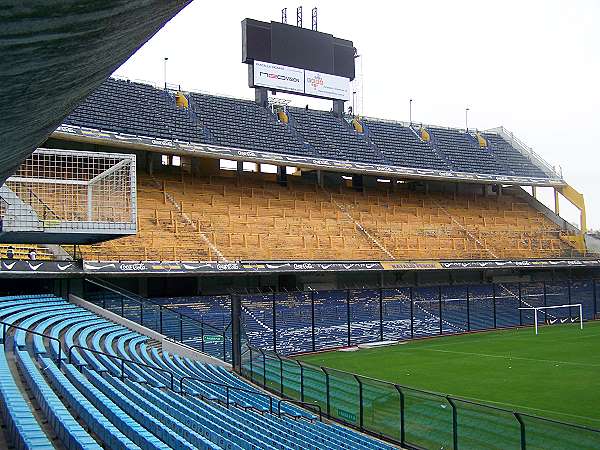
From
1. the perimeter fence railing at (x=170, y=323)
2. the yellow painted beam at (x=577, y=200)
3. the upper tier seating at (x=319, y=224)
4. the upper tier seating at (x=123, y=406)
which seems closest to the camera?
the upper tier seating at (x=123, y=406)

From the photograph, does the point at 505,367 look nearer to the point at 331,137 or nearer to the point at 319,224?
the point at 319,224

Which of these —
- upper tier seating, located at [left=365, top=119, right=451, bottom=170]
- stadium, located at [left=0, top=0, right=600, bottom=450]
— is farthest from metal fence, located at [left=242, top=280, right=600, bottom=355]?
upper tier seating, located at [left=365, top=119, right=451, bottom=170]

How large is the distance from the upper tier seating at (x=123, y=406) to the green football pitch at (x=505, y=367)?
465 centimetres

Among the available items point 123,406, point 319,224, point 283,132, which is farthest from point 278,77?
point 123,406

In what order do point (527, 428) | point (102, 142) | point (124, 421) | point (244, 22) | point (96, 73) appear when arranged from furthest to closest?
point (244, 22) < point (102, 142) < point (527, 428) < point (124, 421) < point (96, 73)

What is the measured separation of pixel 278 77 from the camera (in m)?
38.7

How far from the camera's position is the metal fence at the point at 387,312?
25312mm

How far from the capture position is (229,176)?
119ft

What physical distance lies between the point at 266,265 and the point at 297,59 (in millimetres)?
15290

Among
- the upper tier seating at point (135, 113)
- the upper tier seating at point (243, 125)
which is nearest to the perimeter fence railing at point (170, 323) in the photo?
the upper tier seating at point (135, 113)

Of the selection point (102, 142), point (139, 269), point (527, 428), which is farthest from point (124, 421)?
point (102, 142)

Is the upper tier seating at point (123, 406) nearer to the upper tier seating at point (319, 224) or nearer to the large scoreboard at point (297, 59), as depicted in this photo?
the upper tier seating at point (319, 224)

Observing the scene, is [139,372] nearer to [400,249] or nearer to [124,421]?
[124,421]

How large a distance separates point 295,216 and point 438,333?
31.6 feet
